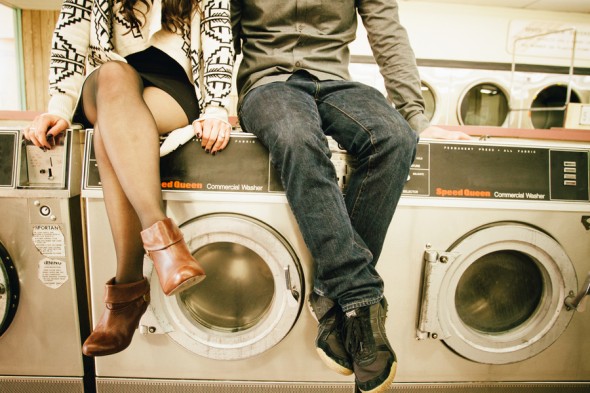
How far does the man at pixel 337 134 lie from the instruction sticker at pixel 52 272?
0.69m

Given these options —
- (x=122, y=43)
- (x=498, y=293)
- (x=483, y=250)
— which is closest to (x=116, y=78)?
(x=122, y=43)

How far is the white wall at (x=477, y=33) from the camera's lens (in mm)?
3121

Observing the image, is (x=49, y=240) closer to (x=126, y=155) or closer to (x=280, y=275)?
(x=126, y=155)

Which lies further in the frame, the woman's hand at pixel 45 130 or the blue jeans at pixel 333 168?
the woman's hand at pixel 45 130

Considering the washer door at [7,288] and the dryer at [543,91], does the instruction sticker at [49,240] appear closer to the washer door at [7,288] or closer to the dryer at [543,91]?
the washer door at [7,288]

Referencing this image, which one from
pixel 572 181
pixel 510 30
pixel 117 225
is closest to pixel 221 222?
pixel 117 225

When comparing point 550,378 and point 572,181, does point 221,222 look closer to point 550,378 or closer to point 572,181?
point 572,181

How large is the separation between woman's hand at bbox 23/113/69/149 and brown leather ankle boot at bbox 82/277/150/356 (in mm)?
433

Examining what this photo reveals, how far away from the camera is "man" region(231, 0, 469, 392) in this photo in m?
0.74

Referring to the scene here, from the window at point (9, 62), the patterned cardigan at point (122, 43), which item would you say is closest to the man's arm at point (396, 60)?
the patterned cardigan at point (122, 43)

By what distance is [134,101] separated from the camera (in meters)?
0.80

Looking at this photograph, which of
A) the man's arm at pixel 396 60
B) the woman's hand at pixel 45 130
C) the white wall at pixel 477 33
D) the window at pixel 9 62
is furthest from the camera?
the window at pixel 9 62

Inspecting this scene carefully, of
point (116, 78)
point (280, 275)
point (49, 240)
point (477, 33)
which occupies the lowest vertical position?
point (280, 275)

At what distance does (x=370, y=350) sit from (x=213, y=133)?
0.67 metres
